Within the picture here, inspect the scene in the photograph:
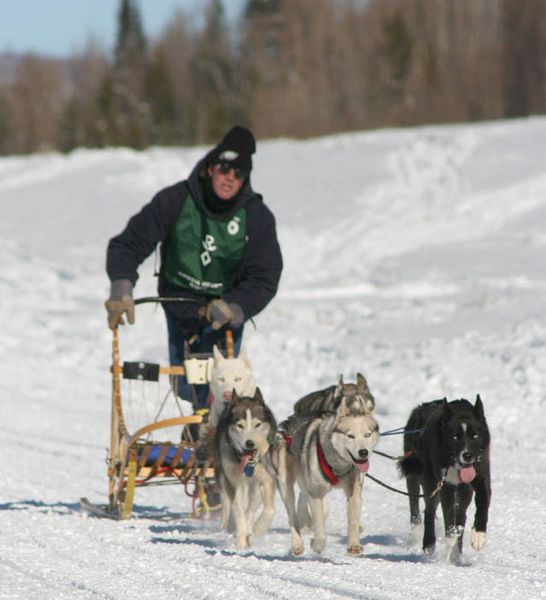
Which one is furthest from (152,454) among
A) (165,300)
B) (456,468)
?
(456,468)

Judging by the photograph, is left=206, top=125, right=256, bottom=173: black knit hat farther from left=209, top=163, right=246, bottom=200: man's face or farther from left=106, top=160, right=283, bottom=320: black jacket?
left=106, top=160, right=283, bottom=320: black jacket

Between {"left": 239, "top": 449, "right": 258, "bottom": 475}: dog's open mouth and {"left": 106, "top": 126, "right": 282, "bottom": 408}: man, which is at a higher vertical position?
{"left": 106, "top": 126, "right": 282, "bottom": 408}: man

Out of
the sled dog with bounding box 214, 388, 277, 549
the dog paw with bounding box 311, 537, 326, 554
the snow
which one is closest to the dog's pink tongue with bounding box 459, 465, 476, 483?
the snow

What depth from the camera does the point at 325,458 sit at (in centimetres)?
473

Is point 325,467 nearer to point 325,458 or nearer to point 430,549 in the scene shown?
point 325,458

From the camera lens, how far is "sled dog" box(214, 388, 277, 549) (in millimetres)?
4957

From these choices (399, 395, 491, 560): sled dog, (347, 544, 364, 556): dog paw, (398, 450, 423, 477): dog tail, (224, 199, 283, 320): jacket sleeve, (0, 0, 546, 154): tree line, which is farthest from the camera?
(0, 0, 546, 154): tree line

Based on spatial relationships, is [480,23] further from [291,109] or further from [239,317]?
[239,317]

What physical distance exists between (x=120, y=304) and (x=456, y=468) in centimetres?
185

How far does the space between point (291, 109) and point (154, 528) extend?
28.4 meters

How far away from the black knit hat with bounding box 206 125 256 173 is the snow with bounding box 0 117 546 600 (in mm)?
1286

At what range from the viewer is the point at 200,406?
6.01 metres

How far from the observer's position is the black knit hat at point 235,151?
553 cm

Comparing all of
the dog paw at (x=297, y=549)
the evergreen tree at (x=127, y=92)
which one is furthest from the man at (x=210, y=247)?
the evergreen tree at (x=127, y=92)
